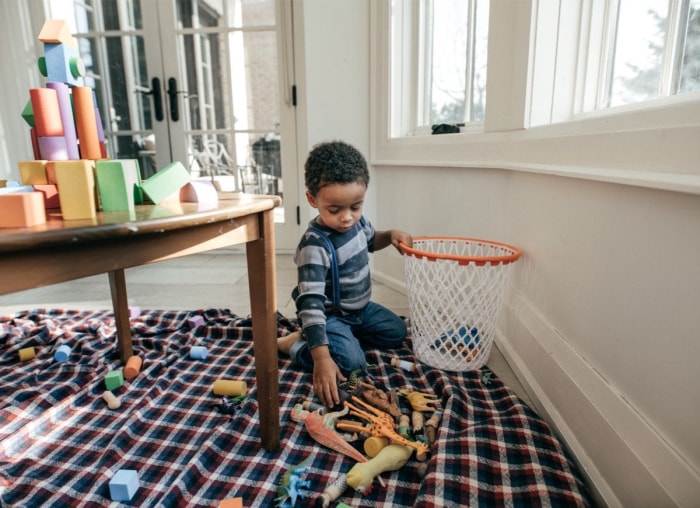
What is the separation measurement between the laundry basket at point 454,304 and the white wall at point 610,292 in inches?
4.0

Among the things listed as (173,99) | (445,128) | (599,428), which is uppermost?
(173,99)

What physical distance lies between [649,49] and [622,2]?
0.73 feet

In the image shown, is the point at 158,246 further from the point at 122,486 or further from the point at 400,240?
the point at 400,240

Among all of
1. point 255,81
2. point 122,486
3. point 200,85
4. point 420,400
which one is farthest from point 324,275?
point 200,85

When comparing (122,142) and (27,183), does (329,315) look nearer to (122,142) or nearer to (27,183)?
(27,183)

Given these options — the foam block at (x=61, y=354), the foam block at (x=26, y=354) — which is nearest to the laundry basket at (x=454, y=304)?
the foam block at (x=61, y=354)

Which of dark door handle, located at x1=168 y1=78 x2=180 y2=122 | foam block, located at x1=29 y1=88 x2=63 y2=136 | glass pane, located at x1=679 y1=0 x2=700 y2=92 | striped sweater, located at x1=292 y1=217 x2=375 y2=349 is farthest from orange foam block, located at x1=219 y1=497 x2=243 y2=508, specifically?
dark door handle, located at x1=168 y1=78 x2=180 y2=122

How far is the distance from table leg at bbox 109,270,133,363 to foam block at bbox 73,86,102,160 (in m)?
0.57

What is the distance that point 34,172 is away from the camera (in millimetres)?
667

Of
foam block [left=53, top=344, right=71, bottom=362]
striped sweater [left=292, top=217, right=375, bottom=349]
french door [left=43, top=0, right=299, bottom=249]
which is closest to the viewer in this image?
striped sweater [left=292, top=217, right=375, bottom=349]

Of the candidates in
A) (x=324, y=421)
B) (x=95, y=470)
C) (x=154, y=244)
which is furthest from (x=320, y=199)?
(x=95, y=470)

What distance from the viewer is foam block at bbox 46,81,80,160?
720 millimetres

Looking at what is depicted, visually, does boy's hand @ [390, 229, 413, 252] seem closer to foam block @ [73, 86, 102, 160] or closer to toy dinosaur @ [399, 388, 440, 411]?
toy dinosaur @ [399, 388, 440, 411]

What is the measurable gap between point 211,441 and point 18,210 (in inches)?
25.4
